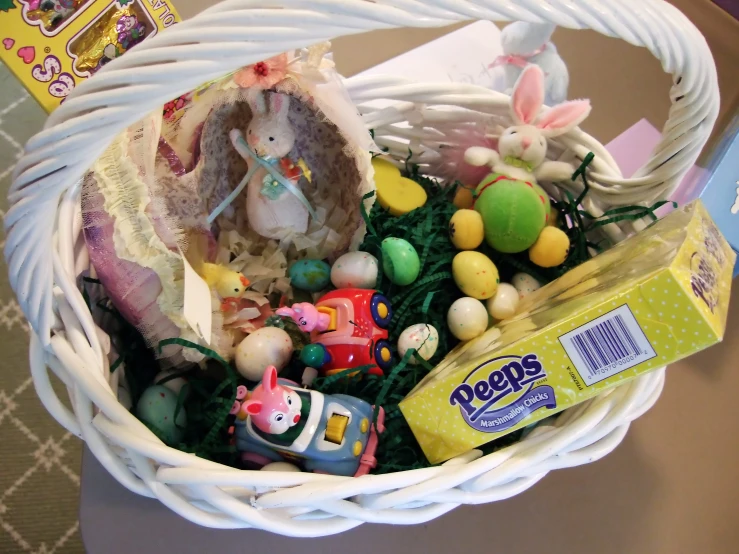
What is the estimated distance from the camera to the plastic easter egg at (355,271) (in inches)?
23.6

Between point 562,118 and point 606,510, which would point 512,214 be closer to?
point 562,118

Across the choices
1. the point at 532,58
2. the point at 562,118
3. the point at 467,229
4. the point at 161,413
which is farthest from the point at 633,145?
the point at 161,413

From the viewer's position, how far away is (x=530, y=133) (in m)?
0.63

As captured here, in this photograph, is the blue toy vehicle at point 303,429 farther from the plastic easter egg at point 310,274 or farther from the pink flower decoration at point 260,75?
the pink flower decoration at point 260,75

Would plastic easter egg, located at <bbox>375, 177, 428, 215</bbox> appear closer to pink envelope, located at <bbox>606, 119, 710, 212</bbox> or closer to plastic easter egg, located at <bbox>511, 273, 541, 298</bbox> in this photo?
plastic easter egg, located at <bbox>511, 273, 541, 298</bbox>

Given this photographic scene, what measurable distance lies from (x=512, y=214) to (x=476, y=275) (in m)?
0.08

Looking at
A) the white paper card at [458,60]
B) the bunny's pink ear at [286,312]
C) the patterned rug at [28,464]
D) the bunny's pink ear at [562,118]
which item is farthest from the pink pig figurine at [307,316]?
the patterned rug at [28,464]

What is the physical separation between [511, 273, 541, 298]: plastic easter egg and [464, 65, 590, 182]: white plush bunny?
4.3 inches

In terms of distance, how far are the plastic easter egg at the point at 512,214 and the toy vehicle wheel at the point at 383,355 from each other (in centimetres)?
17

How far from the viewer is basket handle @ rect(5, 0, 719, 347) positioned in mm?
317

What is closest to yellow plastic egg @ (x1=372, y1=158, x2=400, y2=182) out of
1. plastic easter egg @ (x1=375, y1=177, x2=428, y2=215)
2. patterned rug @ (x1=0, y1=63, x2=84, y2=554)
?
plastic easter egg @ (x1=375, y1=177, x2=428, y2=215)

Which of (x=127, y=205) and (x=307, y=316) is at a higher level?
(x=127, y=205)

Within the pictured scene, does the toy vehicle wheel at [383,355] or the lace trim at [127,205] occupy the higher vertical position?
the lace trim at [127,205]

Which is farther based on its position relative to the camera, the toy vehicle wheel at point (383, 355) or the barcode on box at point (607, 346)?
the toy vehicle wheel at point (383, 355)
